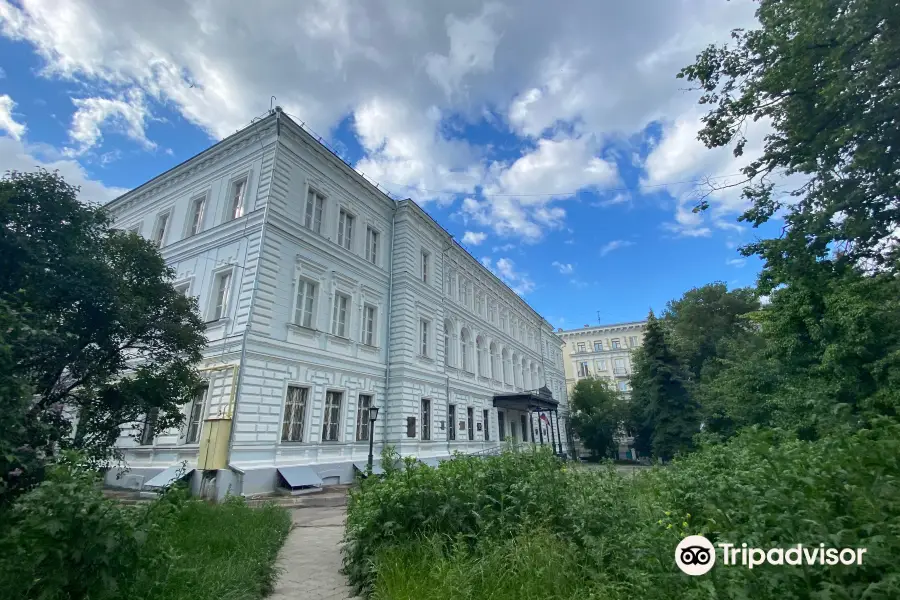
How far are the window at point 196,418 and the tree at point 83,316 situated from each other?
505 centimetres

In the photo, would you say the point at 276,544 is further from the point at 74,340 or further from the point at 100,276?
the point at 100,276

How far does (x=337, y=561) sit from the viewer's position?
5934 mm

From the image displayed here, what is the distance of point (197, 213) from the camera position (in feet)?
56.9

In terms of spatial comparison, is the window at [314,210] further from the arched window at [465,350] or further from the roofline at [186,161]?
the arched window at [465,350]

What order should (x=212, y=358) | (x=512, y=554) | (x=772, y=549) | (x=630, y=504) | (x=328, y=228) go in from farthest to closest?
(x=328, y=228), (x=212, y=358), (x=630, y=504), (x=512, y=554), (x=772, y=549)

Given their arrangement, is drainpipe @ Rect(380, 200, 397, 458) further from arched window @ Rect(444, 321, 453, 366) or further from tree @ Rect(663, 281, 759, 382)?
tree @ Rect(663, 281, 759, 382)

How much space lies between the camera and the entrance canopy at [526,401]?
26.1 meters

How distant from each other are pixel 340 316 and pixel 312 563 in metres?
11.8

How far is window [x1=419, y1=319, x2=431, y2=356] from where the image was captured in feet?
67.9

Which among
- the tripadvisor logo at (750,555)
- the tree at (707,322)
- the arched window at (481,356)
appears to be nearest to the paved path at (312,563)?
the tripadvisor logo at (750,555)

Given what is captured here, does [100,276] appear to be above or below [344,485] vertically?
above

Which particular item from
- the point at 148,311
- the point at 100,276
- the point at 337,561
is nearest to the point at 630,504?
the point at 337,561

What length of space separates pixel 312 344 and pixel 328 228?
482cm

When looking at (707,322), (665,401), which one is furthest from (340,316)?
(707,322)
